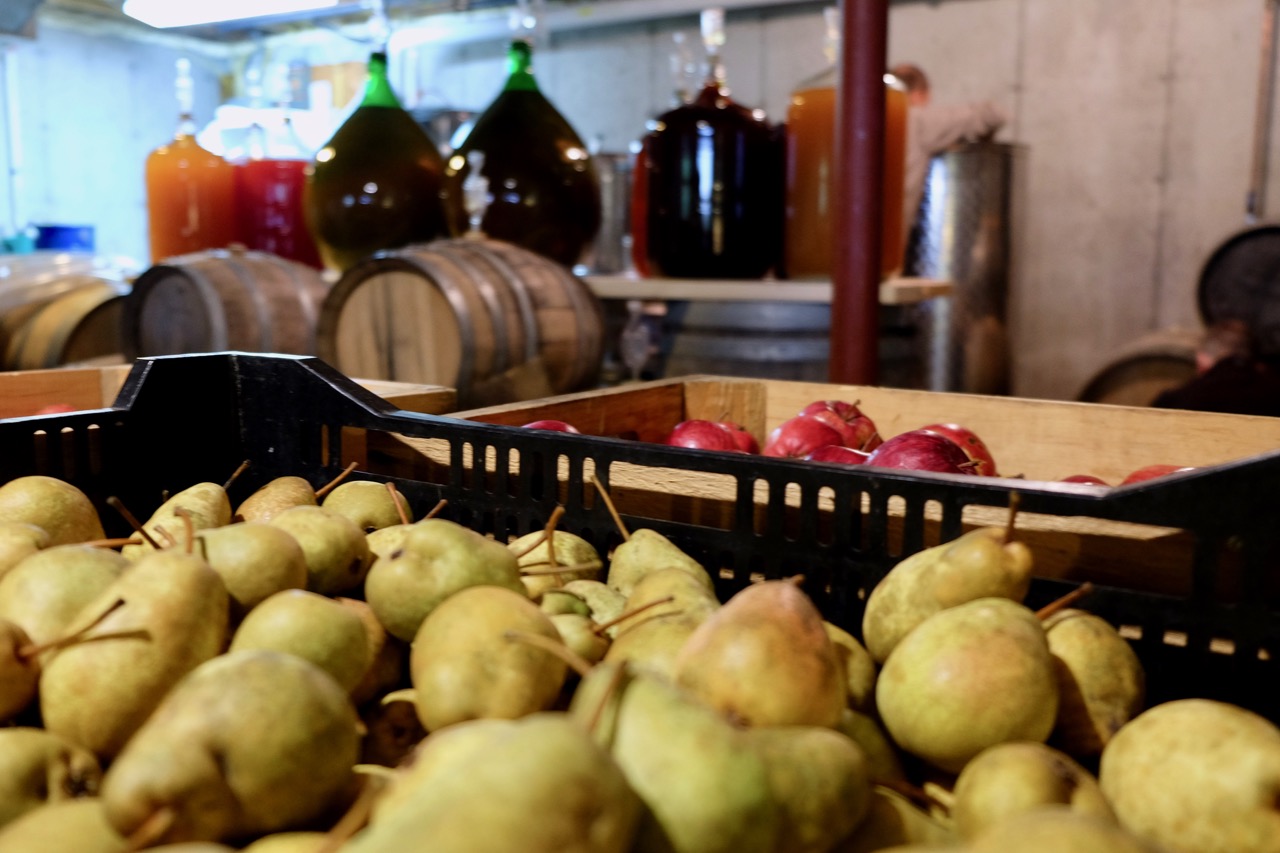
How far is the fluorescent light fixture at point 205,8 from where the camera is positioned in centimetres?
411

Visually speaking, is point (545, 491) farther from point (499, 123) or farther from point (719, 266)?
point (499, 123)

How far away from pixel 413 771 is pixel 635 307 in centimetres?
248

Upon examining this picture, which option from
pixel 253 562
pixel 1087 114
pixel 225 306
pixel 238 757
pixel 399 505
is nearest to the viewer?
pixel 238 757

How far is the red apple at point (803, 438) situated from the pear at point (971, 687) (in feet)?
2.31

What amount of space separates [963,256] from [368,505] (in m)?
2.64

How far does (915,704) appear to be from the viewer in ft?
2.04

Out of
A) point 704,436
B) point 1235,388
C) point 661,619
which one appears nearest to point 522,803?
point 661,619

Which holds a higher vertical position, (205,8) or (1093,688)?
(205,8)

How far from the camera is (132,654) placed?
24.2 inches

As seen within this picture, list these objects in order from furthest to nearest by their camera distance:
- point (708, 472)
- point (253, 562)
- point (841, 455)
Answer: point (841, 455) < point (708, 472) < point (253, 562)

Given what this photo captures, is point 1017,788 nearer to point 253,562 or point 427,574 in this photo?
point 427,574

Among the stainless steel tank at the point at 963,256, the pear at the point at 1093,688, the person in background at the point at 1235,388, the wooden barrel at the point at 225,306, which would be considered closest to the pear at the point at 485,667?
the pear at the point at 1093,688

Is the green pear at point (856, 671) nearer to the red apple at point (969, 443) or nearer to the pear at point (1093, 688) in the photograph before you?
the pear at point (1093, 688)

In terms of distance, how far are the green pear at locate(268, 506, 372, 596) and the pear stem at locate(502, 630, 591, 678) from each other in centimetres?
23
